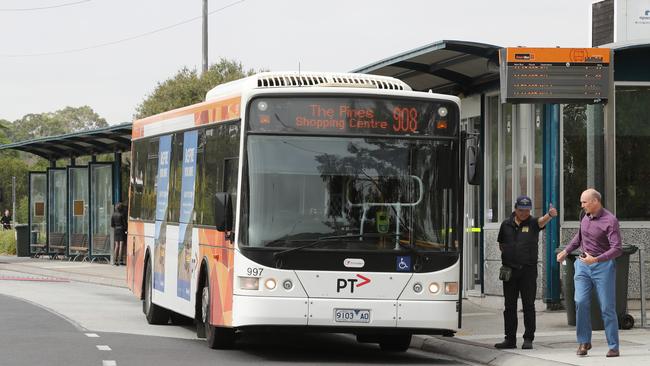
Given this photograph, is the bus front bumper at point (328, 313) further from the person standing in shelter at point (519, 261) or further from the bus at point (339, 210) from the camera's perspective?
the person standing in shelter at point (519, 261)

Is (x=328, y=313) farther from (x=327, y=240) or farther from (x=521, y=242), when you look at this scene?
(x=521, y=242)

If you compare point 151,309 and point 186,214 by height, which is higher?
point 186,214

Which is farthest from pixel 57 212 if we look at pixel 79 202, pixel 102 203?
pixel 102 203

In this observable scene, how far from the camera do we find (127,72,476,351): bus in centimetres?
1408

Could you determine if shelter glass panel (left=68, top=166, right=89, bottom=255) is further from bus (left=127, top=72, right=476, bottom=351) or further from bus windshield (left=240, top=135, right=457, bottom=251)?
bus windshield (left=240, top=135, right=457, bottom=251)

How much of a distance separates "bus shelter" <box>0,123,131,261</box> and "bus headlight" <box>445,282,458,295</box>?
21.4 m

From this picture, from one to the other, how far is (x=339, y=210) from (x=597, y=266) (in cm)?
272

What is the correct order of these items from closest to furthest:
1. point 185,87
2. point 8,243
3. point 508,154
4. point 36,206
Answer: point 508,154 → point 36,206 → point 8,243 → point 185,87

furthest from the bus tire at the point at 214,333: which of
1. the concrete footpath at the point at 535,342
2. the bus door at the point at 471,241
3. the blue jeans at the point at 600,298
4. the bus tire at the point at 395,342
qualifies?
the bus door at the point at 471,241

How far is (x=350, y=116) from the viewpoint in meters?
14.5

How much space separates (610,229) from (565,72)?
2.98 metres

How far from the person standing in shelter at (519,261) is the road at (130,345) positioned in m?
0.81

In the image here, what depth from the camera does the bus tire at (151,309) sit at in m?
19.4

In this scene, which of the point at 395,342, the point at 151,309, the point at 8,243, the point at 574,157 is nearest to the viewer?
the point at 395,342
